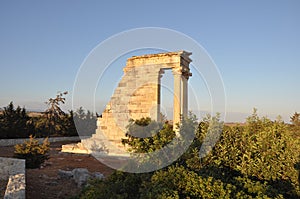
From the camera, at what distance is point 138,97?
1661 centimetres

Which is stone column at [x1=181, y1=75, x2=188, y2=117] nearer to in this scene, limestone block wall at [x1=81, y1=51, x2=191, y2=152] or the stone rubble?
limestone block wall at [x1=81, y1=51, x2=191, y2=152]

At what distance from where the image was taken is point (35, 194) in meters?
7.08

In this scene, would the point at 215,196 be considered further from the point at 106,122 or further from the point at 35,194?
the point at 106,122

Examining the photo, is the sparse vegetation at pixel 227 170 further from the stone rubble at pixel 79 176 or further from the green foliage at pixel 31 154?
the green foliage at pixel 31 154

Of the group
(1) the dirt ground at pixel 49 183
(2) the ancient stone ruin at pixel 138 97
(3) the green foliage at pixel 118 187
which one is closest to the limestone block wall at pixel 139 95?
(2) the ancient stone ruin at pixel 138 97

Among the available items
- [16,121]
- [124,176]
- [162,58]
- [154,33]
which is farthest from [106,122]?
[124,176]

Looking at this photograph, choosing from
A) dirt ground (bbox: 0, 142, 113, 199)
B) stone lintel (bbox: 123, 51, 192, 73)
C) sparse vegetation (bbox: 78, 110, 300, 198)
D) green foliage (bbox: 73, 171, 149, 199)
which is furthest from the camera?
stone lintel (bbox: 123, 51, 192, 73)

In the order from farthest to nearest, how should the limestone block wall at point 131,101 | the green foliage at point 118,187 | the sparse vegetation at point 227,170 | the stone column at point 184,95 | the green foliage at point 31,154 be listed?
the limestone block wall at point 131,101
the stone column at point 184,95
the green foliage at point 31,154
the green foliage at point 118,187
the sparse vegetation at point 227,170

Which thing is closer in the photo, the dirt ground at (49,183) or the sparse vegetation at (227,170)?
the sparse vegetation at (227,170)

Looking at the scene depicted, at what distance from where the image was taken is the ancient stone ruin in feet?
50.2

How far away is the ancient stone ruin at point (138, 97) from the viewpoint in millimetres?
15289

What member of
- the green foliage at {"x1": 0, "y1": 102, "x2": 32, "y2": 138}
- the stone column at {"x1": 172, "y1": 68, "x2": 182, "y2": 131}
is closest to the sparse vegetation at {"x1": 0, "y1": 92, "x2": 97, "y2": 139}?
the green foliage at {"x1": 0, "y1": 102, "x2": 32, "y2": 138}

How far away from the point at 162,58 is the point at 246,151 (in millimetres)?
11695

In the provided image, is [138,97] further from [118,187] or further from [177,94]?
[118,187]
